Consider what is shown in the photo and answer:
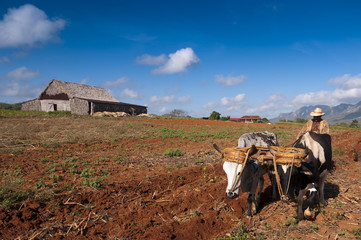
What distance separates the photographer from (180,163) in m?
9.56

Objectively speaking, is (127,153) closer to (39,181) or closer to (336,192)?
(39,181)

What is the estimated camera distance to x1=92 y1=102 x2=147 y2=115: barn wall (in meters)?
36.2

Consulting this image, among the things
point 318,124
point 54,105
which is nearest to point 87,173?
point 318,124

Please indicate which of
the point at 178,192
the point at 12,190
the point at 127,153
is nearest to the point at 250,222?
the point at 178,192

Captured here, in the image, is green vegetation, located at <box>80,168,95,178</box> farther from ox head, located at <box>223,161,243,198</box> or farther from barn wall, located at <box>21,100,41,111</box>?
barn wall, located at <box>21,100,41,111</box>

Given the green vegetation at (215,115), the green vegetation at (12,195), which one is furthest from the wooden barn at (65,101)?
the green vegetation at (12,195)

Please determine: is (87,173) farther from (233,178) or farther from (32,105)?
(32,105)

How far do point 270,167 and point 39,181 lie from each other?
22.8ft

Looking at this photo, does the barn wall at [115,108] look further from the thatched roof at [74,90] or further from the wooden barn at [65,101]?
the thatched roof at [74,90]

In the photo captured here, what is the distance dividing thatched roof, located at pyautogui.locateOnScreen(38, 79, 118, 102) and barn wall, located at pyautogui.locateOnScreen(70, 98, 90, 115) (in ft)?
3.85

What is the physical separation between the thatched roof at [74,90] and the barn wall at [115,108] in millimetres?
3734

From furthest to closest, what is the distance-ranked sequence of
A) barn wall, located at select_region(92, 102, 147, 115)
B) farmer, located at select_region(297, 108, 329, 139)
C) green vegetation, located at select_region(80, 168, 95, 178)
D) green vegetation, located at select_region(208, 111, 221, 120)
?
green vegetation, located at select_region(208, 111, 221, 120) → barn wall, located at select_region(92, 102, 147, 115) → green vegetation, located at select_region(80, 168, 95, 178) → farmer, located at select_region(297, 108, 329, 139)

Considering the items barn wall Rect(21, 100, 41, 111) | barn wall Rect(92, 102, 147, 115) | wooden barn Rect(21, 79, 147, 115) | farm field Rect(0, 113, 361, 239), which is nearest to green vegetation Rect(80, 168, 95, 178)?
farm field Rect(0, 113, 361, 239)

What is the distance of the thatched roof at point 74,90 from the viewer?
119ft
